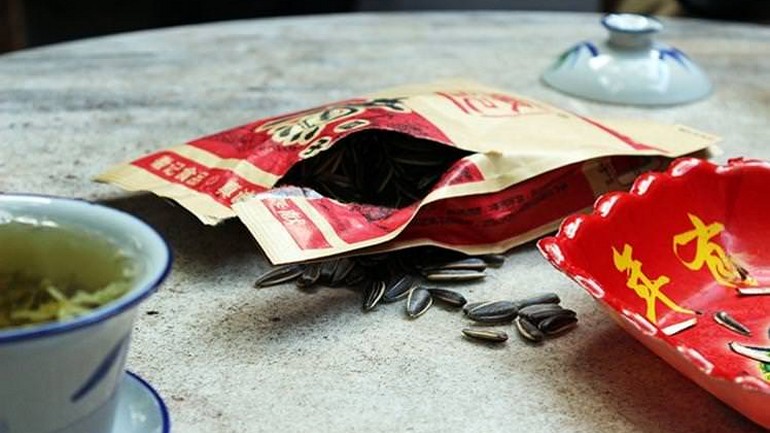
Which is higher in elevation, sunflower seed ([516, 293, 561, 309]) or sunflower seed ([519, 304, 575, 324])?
sunflower seed ([519, 304, 575, 324])

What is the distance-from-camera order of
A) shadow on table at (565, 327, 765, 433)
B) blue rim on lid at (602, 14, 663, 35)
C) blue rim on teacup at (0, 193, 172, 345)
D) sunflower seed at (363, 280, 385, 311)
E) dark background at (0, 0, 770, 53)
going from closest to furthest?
blue rim on teacup at (0, 193, 172, 345), shadow on table at (565, 327, 765, 433), sunflower seed at (363, 280, 385, 311), blue rim on lid at (602, 14, 663, 35), dark background at (0, 0, 770, 53)

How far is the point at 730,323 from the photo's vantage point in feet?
1.94

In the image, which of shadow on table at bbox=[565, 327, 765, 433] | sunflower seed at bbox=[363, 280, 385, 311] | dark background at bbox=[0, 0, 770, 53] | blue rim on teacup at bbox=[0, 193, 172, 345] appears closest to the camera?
blue rim on teacup at bbox=[0, 193, 172, 345]

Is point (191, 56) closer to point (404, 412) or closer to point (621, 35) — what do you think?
point (621, 35)

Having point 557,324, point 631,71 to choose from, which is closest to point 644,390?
point 557,324

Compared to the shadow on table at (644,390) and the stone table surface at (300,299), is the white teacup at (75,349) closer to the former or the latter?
the stone table surface at (300,299)

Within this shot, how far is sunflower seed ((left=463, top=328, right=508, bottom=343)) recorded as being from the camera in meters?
0.55

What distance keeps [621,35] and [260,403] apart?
2.05 ft

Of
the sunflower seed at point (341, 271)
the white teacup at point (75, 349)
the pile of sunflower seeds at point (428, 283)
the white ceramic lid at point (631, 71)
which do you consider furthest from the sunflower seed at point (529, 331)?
the white ceramic lid at point (631, 71)

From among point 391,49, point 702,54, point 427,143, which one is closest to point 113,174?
point 427,143

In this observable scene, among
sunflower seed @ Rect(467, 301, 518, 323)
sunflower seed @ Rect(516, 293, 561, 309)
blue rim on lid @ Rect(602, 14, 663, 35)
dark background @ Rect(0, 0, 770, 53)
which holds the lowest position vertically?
dark background @ Rect(0, 0, 770, 53)

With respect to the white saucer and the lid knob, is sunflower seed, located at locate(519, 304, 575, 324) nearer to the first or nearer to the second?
the white saucer

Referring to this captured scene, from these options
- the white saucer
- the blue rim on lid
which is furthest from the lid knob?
the white saucer

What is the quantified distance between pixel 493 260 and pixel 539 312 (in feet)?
0.25
